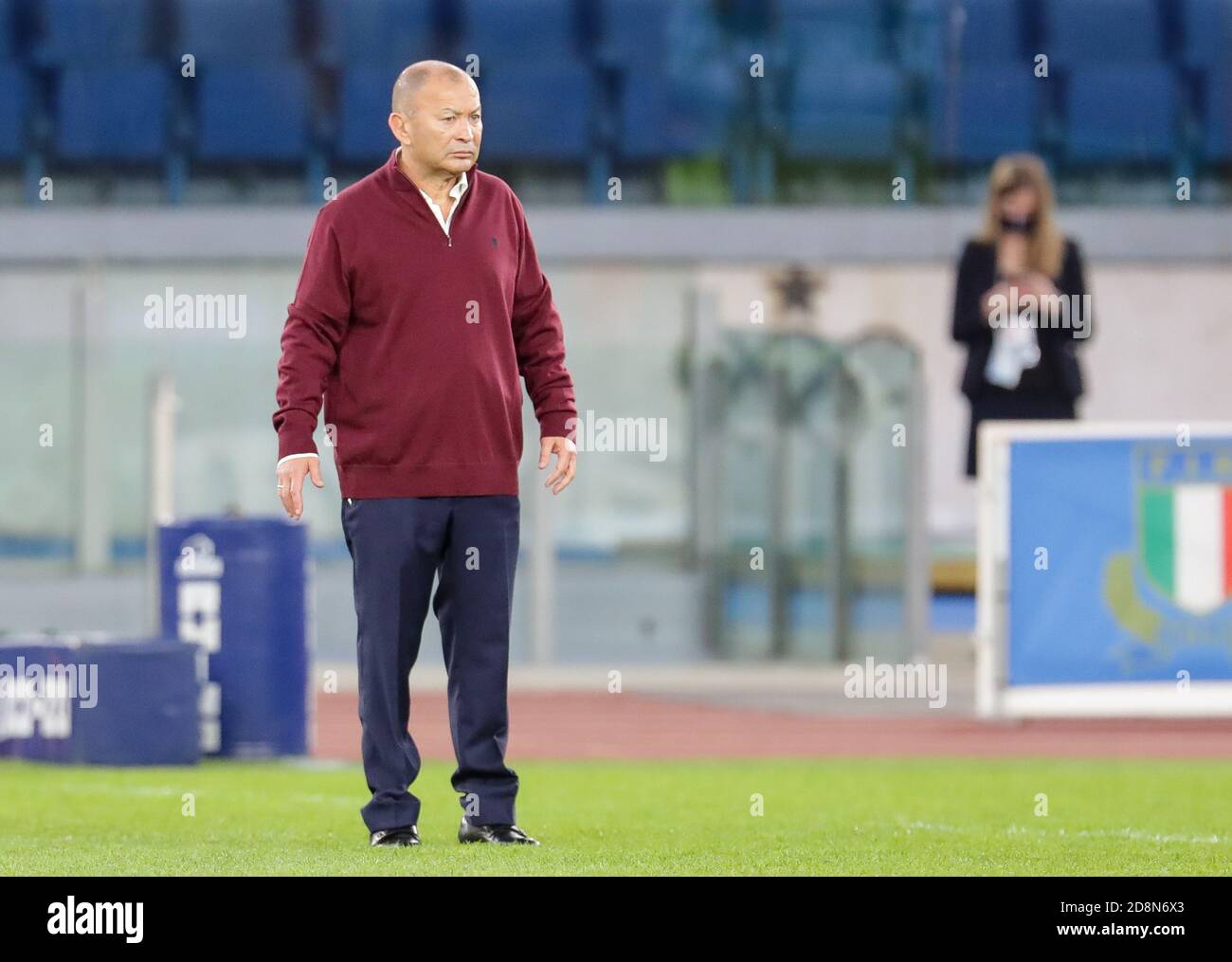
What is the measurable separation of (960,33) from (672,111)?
101 inches

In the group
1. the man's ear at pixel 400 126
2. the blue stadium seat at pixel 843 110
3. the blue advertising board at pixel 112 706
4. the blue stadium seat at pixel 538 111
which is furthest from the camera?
the blue stadium seat at pixel 538 111

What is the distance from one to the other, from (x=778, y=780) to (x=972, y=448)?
298 centimetres

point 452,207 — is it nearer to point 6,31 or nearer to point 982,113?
point 6,31

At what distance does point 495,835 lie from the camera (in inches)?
227

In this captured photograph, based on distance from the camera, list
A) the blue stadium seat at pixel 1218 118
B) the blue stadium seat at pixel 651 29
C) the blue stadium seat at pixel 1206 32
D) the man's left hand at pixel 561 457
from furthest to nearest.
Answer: the blue stadium seat at pixel 1206 32 < the blue stadium seat at pixel 1218 118 < the blue stadium seat at pixel 651 29 < the man's left hand at pixel 561 457

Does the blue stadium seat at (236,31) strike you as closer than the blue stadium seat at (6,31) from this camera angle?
No

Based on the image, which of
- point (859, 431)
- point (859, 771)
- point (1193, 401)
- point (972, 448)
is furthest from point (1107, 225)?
point (859, 771)

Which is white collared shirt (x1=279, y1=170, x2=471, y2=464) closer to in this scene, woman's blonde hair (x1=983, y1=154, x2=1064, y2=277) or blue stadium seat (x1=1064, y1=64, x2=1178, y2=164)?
woman's blonde hair (x1=983, y1=154, x2=1064, y2=277)

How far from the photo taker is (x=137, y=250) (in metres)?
18.8

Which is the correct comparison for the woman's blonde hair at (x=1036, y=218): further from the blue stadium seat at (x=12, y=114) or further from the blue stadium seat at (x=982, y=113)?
the blue stadium seat at (x=12, y=114)

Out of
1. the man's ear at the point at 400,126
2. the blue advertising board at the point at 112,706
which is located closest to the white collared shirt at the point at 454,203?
the man's ear at the point at 400,126

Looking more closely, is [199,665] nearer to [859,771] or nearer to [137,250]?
[859,771]

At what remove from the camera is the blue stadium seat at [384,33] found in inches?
780

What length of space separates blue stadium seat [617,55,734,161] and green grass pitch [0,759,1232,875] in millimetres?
10341
